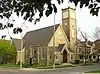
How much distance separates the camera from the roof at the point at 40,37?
63.4 meters

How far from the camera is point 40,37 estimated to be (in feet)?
217

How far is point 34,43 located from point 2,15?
203 ft

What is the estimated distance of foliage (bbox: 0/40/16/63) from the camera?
6447cm

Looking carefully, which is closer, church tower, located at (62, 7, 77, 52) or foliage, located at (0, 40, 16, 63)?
foliage, located at (0, 40, 16, 63)

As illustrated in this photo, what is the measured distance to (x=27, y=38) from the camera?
7262cm

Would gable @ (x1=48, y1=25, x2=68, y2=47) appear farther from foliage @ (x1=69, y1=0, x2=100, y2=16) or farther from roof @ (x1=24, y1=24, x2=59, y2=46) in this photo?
foliage @ (x1=69, y1=0, x2=100, y2=16)

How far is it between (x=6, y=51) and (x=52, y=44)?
11.1 m

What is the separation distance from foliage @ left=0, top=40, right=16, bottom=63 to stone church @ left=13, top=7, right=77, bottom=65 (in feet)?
7.39

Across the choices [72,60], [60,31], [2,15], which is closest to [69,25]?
[60,31]

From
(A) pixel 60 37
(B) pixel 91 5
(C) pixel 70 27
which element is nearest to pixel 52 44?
(A) pixel 60 37

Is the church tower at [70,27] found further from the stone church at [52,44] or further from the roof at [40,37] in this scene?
the roof at [40,37]

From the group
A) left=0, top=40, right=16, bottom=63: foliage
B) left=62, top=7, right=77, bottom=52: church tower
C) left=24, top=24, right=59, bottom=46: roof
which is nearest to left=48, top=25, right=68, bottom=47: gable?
left=24, top=24, right=59, bottom=46: roof

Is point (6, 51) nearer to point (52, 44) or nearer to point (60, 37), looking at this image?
point (52, 44)

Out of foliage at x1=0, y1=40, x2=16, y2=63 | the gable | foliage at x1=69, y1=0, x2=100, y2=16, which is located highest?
the gable
